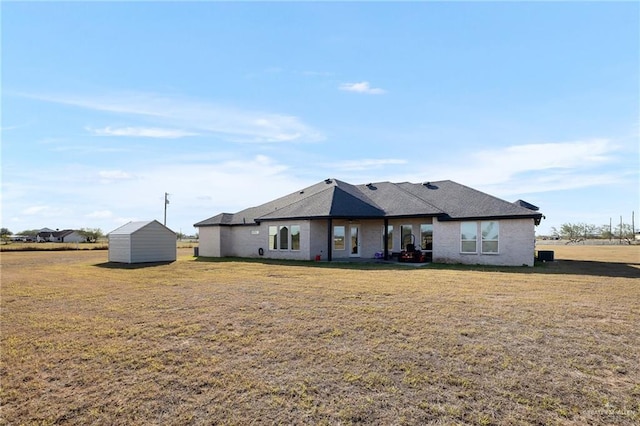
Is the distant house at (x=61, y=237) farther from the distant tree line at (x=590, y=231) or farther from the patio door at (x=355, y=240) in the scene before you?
the distant tree line at (x=590, y=231)

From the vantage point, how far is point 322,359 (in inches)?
189

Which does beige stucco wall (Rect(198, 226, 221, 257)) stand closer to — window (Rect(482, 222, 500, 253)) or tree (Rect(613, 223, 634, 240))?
window (Rect(482, 222, 500, 253))

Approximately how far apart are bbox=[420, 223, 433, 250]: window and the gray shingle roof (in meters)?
1.37

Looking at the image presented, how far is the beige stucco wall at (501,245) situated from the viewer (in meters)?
17.2

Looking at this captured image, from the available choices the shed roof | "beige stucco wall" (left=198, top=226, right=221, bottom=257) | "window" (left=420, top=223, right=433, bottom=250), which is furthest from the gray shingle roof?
the shed roof

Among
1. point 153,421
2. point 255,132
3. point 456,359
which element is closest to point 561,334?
point 456,359

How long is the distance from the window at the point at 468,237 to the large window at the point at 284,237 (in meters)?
9.52

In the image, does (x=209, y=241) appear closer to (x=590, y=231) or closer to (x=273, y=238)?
(x=273, y=238)

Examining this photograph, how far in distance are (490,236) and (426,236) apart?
3757mm

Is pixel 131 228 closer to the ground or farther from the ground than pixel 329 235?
farther from the ground

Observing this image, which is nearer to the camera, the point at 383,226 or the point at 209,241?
the point at 383,226

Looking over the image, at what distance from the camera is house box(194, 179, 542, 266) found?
17906mm

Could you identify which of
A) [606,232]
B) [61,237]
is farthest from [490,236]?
[61,237]

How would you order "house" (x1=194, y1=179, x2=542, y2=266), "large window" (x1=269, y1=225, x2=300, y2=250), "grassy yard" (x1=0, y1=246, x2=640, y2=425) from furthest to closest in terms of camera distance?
1. "large window" (x1=269, y1=225, x2=300, y2=250)
2. "house" (x1=194, y1=179, x2=542, y2=266)
3. "grassy yard" (x1=0, y1=246, x2=640, y2=425)
